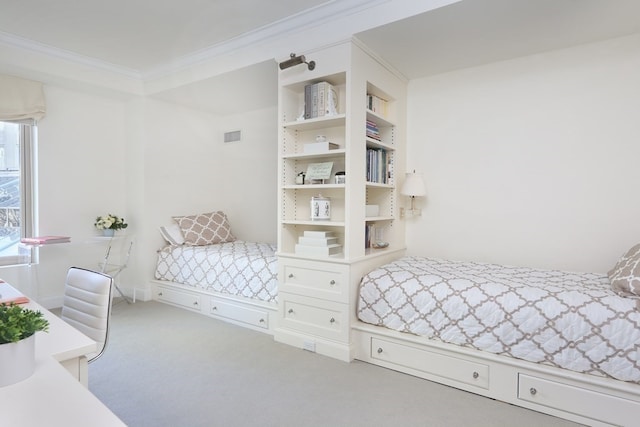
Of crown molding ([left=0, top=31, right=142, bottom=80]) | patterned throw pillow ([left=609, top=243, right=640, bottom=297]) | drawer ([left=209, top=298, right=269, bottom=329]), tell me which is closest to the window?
crown molding ([left=0, top=31, right=142, bottom=80])

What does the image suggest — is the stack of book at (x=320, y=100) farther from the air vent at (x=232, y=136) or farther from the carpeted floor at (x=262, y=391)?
the air vent at (x=232, y=136)

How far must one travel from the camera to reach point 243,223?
184 inches

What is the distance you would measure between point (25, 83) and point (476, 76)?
4.06 meters

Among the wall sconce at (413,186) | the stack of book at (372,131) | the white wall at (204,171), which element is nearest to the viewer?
the stack of book at (372,131)

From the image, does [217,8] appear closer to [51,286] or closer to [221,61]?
[221,61]

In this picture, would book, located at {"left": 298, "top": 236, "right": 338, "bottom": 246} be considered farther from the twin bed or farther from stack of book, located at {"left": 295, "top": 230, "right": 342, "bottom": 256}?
the twin bed

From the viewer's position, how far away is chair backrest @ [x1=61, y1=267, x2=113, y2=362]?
172 cm

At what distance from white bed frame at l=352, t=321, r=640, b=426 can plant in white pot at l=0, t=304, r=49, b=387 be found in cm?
197

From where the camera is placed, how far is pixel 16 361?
94 centimetres

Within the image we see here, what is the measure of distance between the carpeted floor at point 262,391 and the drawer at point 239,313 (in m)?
0.23

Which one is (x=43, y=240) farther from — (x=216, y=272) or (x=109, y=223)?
(x=216, y=272)

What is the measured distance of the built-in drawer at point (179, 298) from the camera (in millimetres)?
3701

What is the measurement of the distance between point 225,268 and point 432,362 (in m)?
1.99

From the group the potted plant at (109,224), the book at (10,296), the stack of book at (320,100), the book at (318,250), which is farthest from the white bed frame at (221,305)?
the book at (10,296)
